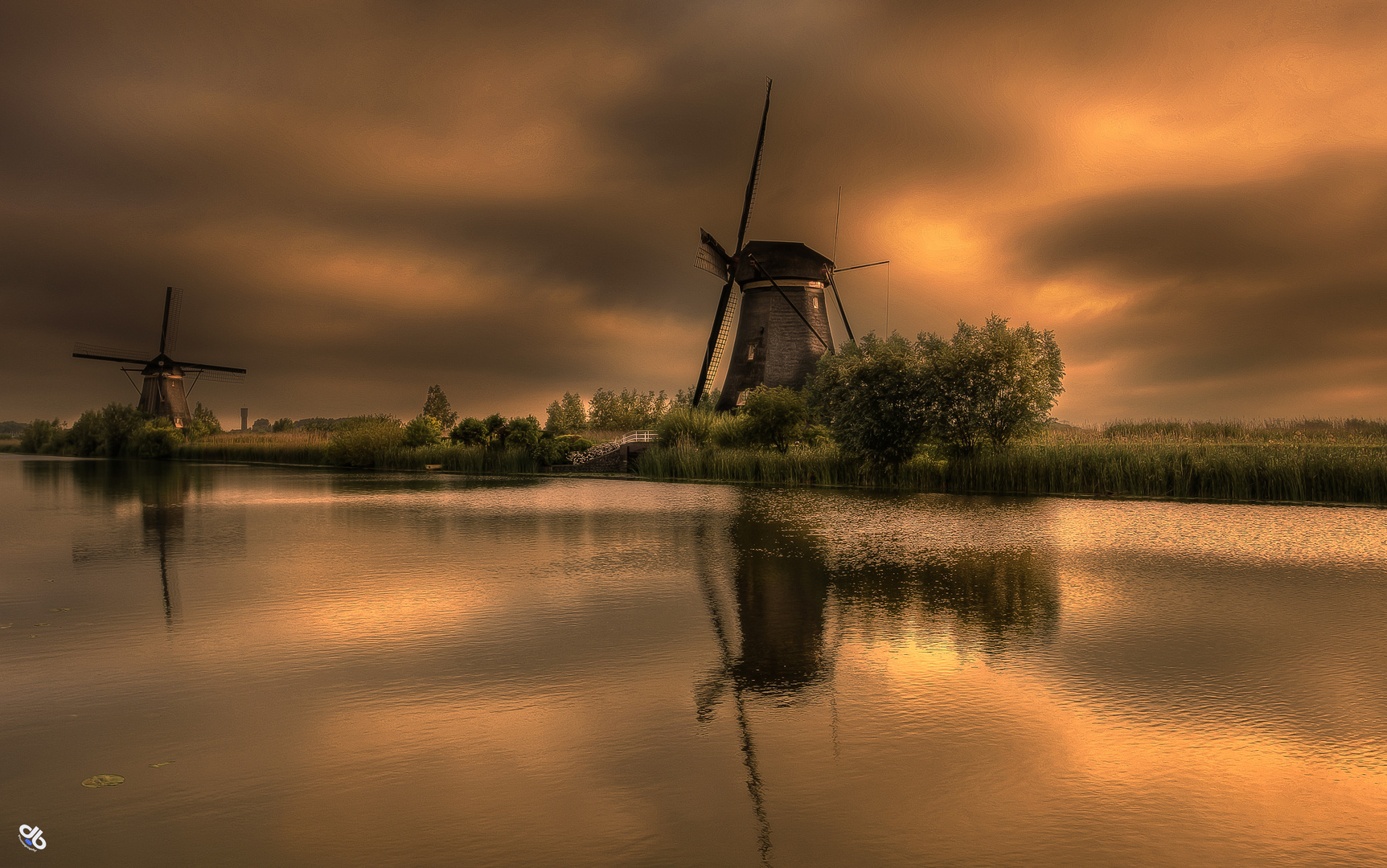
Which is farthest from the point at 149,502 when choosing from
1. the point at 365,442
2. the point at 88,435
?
the point at 88,435

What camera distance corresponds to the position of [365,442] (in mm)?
45406

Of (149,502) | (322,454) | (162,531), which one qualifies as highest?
(322,454)

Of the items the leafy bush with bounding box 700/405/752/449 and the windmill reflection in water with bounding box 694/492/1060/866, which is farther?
the leafy bush with bounding box 700/405/752/449

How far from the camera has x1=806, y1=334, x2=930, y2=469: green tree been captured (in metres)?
26.4

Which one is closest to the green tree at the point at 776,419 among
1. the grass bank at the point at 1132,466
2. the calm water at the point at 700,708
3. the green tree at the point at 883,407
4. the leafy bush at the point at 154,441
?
the grass bank at the point at 1132,466

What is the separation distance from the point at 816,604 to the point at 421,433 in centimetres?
3934

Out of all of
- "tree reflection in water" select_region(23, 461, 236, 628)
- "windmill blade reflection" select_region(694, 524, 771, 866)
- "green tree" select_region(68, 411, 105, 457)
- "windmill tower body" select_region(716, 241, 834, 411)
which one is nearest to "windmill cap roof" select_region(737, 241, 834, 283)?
"windmill tower body" select_region(716, 241, 834, 411)

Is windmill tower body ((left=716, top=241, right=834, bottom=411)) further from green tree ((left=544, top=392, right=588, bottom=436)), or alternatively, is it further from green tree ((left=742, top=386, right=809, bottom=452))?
green tree ((left=544, top=392, right=588, bottom=436))

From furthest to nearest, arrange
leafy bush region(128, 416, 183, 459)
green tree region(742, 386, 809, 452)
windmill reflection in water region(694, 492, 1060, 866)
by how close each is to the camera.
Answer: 1. leafy bush region(128, 416, 183, 459)
2. green tree region(742, 386, 809, 452)
3. windmill reflection in water region(694, 492, 1060, 866)

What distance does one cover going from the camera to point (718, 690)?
213 inches

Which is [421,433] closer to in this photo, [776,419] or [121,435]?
[776,419]

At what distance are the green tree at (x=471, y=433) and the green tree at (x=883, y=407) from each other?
2013 cm

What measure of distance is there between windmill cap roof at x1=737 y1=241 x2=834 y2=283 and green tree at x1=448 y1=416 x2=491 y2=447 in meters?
16.9

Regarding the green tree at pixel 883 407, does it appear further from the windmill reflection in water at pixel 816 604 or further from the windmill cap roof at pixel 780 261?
the windmill cap roof at pixel 780 261
